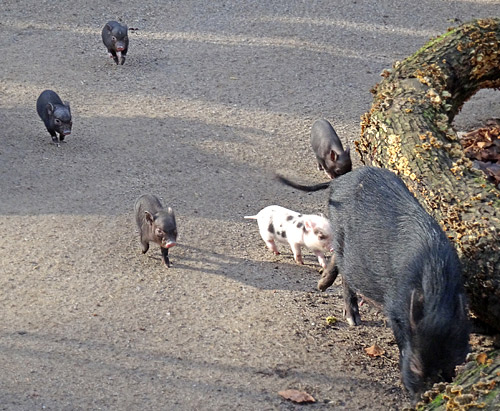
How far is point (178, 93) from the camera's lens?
9.95m

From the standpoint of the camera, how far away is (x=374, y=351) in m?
5.36

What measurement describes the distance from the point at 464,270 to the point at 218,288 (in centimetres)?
190

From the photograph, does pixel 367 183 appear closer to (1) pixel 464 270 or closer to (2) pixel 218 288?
(1) pixel 464 270

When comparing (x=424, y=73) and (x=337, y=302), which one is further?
(x=424, y=73)

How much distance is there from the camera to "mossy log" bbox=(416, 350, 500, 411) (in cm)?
391

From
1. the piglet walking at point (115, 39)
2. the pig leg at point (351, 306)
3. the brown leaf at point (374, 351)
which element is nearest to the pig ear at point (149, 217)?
the pig leg at point (351, 306)

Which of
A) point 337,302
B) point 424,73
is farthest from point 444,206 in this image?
point 424,73

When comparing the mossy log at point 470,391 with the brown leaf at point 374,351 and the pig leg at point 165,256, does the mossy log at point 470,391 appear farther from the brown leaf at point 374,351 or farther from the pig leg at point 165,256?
the pig leg at point 165,256

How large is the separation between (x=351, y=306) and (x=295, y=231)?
101cm

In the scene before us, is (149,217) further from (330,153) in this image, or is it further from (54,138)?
(54,138)

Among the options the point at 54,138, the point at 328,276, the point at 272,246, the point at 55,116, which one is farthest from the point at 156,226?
the point at 54,138

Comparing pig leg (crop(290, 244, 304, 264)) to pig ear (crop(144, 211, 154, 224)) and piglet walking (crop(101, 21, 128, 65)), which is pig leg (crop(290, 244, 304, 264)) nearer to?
pig ear (crop(144, 211, 154, 224))

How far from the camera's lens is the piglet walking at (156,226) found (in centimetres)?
638

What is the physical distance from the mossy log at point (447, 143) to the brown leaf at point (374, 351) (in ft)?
2.18
